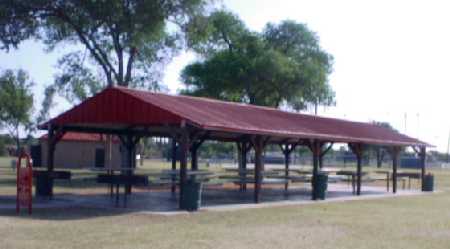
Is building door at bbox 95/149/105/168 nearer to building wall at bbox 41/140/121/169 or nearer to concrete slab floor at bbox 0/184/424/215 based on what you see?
building wall at bbox 41/140/121/169

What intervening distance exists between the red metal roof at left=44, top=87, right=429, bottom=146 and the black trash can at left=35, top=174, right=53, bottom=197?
1.57 m

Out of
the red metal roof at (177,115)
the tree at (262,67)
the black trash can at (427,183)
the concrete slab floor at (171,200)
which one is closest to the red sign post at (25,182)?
the concrete slab floor at (171,200)

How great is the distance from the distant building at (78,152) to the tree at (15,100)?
39.1ft

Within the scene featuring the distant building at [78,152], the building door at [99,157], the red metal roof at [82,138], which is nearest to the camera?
the red metal roof at [82,138]

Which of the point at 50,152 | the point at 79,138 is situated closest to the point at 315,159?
the point at 50,152

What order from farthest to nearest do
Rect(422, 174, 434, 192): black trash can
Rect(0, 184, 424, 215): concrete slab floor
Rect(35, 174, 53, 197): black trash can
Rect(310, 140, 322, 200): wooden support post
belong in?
Rect(422, 174, 434, 192): black trash can, Rect(310, 140, 322, 200): wooden support post, Rect(35, 174, 53, 197): black trash can, Rect(0, 184, 424, 215): concrete slab floor

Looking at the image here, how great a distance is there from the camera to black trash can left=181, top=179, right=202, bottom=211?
17.9m

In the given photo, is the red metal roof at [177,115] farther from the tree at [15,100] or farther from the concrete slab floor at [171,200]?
the tree at [15,100]

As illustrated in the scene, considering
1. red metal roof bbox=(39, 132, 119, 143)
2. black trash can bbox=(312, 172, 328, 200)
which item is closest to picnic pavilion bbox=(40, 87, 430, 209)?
black trash can bbox=(312, 172, 328, 200)

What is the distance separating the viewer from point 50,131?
827 inches

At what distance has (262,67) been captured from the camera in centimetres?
4000

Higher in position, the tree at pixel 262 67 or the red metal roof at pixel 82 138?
the tree at pixel 262 67

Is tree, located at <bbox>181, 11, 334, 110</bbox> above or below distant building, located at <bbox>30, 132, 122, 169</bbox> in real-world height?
above

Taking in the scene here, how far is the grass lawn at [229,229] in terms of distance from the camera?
12.1 metres
